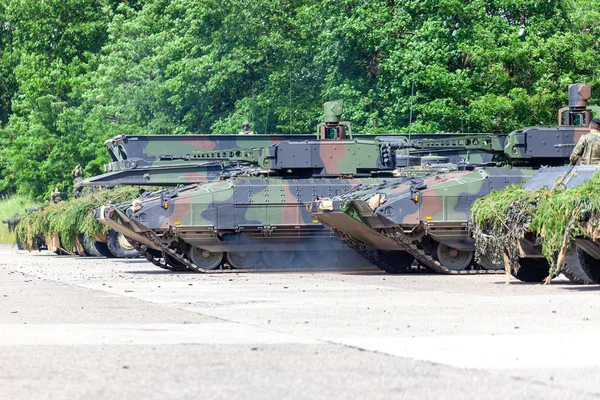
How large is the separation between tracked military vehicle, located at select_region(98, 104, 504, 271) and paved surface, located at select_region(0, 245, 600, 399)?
578 cm

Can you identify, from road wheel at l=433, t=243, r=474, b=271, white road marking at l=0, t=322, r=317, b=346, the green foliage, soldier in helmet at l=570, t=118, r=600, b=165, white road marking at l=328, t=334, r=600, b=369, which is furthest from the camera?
the green foliage

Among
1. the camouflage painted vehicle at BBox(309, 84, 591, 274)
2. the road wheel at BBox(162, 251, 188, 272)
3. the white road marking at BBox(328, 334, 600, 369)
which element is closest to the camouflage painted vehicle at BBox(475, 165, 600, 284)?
the camouflage painted vehicle at BBox(309, 84, 591, 274)

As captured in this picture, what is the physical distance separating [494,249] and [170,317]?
6363 millimetres

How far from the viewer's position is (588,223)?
16484 mm

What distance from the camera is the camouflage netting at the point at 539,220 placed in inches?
653

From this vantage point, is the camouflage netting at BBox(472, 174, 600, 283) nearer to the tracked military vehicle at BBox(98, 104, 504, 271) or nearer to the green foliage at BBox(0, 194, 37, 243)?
the tracked military vehicle at BBox(98, 104, 504, 271)

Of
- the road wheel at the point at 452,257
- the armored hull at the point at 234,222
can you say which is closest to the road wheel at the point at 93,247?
the armored hull at the point at 234,222

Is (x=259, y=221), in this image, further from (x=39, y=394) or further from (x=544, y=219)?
(x=39, y=394)

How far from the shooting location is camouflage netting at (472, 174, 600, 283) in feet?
54.4

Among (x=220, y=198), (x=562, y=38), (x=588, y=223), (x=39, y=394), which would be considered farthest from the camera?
(x=562, y=38)

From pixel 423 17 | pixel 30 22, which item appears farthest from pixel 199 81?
pixel 30 22

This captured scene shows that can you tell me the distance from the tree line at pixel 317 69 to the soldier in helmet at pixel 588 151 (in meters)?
12.9

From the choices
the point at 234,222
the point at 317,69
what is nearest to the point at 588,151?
the point at 234,222

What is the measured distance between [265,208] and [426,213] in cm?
368
